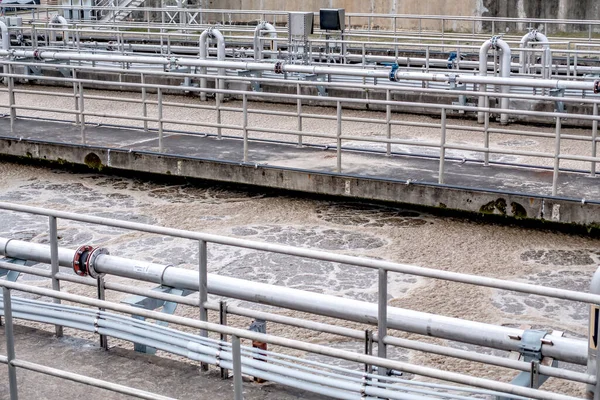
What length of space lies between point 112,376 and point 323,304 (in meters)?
1.40

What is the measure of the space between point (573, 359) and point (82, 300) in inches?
103

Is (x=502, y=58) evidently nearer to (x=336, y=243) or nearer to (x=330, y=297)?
(x=336, y=243)

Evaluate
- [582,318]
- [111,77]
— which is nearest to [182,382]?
[582,318]

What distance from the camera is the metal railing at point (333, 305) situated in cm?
456

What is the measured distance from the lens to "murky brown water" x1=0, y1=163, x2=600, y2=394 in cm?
875

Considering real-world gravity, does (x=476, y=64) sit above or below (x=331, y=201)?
above

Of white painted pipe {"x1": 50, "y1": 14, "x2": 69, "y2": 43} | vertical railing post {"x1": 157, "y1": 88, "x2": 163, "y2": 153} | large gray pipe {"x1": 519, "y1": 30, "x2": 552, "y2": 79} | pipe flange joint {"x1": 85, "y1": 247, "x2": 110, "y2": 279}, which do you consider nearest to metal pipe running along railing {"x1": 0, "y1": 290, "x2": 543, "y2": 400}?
pipe flange joint {"x1": 85, "y1": 247, "x2": 110, "y2": 279}

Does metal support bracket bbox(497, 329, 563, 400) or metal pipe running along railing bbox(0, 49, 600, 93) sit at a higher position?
metal pipe running along railing bbox(0, 49, 600, 93)

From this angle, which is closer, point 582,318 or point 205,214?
point 582,318

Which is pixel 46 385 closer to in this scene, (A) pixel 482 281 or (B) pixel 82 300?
(B) pixel 82 300

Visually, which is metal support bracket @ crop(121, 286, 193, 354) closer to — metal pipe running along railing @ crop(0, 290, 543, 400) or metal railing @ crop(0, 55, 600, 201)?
metal pipe running along railing @ crop(0, 290, 543, 400)

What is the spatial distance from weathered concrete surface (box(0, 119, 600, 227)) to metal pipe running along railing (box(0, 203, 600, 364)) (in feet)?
17.8

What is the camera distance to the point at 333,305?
19.7 ft

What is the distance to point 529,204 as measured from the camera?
11.0 m
